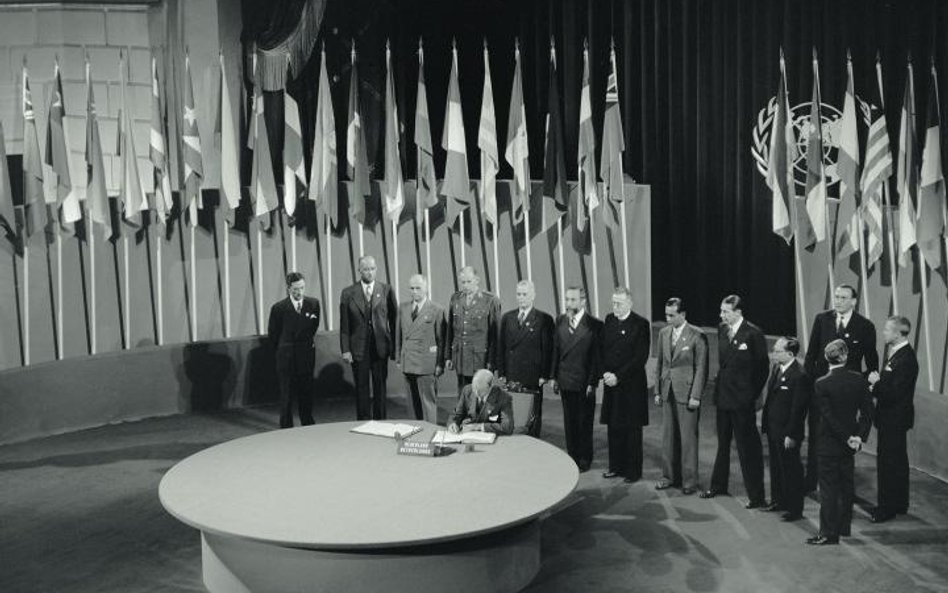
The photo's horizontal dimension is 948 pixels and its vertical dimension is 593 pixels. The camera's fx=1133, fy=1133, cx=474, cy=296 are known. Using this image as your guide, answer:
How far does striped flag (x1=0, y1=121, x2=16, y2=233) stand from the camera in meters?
9.91

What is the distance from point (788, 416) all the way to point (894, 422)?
26.7 inches

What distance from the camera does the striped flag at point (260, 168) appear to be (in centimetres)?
1091

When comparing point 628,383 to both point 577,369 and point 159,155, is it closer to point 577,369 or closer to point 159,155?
point 577,369

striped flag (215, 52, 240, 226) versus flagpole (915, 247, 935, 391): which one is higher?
striped flag (215, 52, 240, 226)

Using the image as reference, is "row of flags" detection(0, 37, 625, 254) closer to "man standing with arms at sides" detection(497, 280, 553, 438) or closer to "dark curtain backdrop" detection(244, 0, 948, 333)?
"dark curtain backdrop" detection(244, 0, 948, 333)

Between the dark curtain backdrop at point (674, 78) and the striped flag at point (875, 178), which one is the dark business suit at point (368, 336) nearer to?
the dark curtain backdrop at point (674, 78)

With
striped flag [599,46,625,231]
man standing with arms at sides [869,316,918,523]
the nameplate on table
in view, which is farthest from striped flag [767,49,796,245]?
the nameplate on table

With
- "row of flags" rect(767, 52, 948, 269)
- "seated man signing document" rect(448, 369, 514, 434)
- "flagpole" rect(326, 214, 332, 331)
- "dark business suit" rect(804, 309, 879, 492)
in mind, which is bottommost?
"seated man signing document" rect(448, 369, 514, 434)

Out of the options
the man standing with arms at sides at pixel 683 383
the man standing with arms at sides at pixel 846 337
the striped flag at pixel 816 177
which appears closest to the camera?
the man standing with arms at sides at pixel 846 337

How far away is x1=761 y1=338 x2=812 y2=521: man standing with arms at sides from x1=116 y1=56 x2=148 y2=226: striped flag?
6.22 m

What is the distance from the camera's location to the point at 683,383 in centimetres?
789

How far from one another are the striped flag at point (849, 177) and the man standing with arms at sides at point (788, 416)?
83.8 inches

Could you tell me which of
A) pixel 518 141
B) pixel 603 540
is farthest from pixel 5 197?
pixel 603 540

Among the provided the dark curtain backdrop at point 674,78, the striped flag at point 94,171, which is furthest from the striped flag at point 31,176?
the dark curtain backdrop at point 674,78
